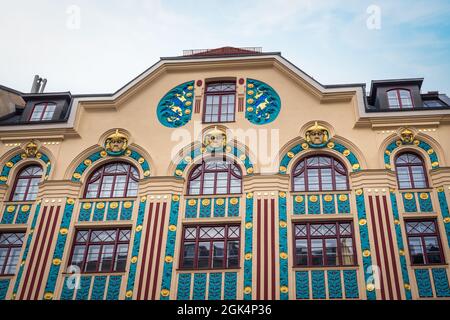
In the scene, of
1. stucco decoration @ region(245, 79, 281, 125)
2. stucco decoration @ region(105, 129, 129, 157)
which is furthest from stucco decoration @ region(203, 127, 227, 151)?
stucco decoration @ region(105, 129, 129, 157)

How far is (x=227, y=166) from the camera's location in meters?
21.9

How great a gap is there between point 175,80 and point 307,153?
7314 millimetres

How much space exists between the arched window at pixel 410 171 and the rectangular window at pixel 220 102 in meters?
7.42

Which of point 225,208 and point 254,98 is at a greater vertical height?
Result: point 254,98

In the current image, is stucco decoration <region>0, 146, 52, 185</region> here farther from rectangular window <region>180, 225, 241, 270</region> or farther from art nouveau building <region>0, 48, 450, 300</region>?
rectangular window <region>180, 225, 241, 270</region>

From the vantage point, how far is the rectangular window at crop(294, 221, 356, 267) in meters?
18.9

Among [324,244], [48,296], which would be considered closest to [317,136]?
[324,244]

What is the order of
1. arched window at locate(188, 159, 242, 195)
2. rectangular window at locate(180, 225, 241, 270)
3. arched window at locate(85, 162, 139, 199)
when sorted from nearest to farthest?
rectangular window at locate(180, 225, 241, 270) < arched window at locate(188, 159, 242, 195) < arched window at locate(85, 162, 139, 199)

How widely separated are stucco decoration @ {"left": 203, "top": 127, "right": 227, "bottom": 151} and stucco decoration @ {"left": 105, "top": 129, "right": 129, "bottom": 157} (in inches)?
141

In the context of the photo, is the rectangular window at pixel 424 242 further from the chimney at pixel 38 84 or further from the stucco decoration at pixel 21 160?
the chimney at pixel 38 84

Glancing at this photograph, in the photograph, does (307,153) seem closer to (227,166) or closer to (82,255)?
(227,166)

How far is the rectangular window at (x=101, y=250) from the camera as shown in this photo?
19672mm
